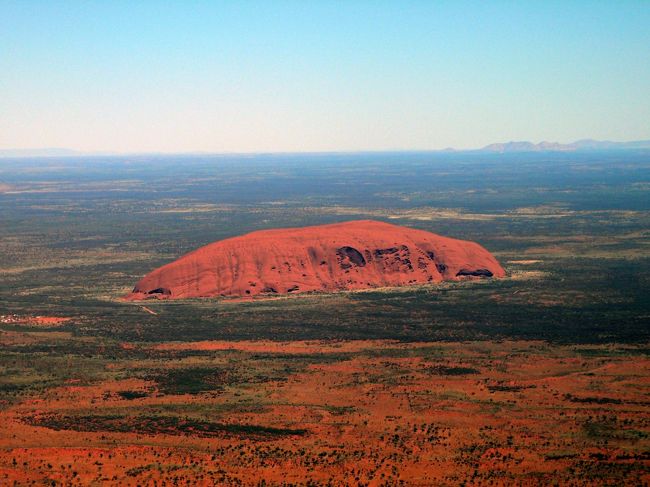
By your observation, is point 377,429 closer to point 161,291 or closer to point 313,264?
point 313,264

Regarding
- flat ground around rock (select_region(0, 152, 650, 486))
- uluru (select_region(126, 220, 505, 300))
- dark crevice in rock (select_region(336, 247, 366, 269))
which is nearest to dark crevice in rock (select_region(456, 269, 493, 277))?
uluru (select_region(126, 220, 505, 300))

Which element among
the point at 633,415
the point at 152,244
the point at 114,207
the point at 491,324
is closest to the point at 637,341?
the point at 491,324

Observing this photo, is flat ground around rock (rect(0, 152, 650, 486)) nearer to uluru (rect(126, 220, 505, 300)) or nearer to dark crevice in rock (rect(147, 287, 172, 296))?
uluru (rect(126, 220, 505, 300))

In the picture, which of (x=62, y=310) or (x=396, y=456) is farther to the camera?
(x=62, y=310)

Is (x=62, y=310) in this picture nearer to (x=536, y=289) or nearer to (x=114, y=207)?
(x=536, y=289)

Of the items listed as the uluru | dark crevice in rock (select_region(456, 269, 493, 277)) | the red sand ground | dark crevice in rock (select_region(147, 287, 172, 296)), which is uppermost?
the uluru

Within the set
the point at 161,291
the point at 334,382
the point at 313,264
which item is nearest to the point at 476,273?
the point at 313,264

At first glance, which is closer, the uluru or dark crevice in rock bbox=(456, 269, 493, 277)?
the uluru

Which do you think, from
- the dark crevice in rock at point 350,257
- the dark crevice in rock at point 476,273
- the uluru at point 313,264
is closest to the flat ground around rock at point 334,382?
the dark crevice in rock at point 476,273

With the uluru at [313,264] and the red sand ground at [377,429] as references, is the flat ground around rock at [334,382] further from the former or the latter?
the uluru at [313,264]
